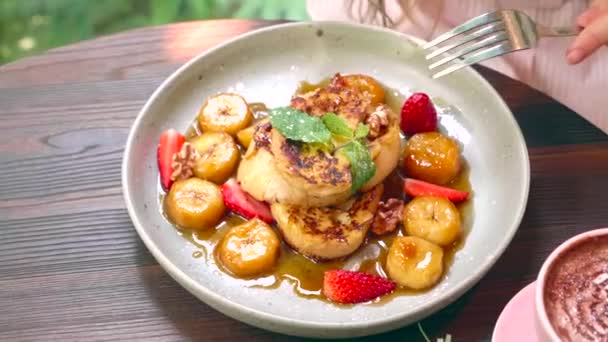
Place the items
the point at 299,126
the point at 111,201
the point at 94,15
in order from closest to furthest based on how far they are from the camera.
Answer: the point at 299,126
the point at 111,201
the point at 94,15

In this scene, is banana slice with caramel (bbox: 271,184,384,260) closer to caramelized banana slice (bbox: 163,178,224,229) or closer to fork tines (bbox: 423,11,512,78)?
caramelized banana slice (bbox: 163,178,224,229)

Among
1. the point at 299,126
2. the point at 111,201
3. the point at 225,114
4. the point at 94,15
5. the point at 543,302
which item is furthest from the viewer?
the point at 94,15

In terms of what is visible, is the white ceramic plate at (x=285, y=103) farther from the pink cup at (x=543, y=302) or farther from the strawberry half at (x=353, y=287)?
the pink cup at (x=543, y=302)

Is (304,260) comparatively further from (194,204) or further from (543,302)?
(543,302)

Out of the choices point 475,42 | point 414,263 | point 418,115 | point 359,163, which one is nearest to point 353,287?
point 414,263

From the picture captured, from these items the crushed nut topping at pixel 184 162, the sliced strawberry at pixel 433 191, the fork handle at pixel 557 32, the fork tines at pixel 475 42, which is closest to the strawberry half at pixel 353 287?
the sliced strawberry at pixel 433 191

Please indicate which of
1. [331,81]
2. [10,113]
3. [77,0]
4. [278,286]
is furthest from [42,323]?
[77,0]

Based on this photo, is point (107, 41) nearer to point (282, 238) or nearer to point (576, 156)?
point (282, 238)
